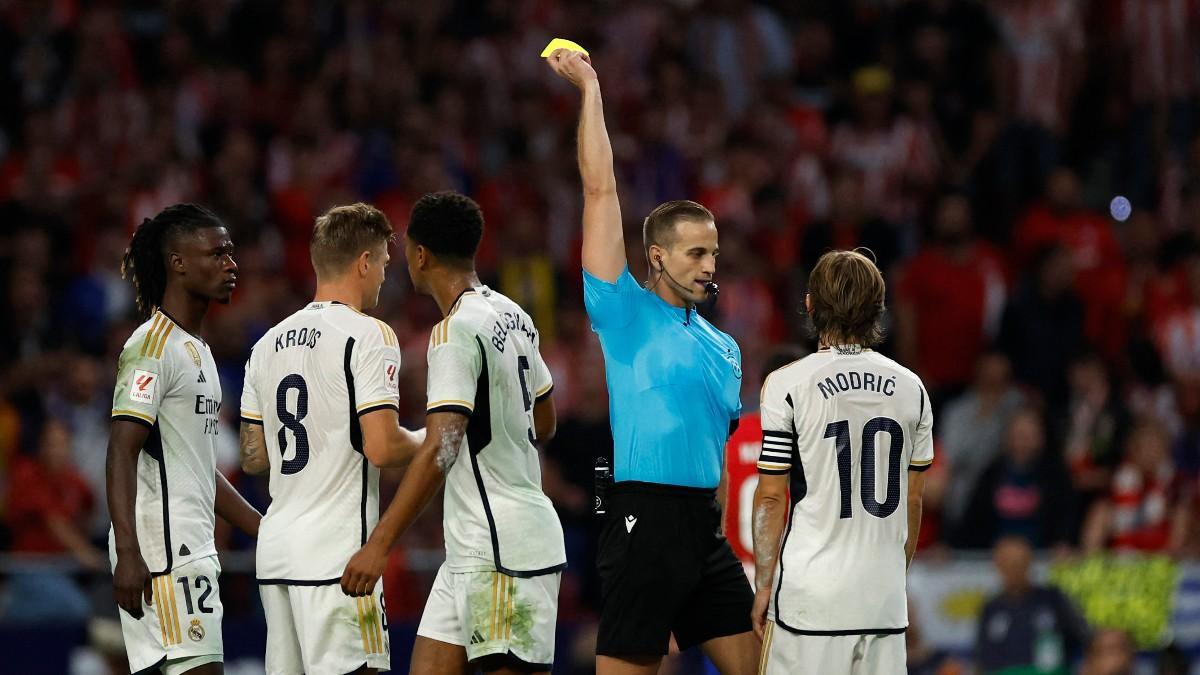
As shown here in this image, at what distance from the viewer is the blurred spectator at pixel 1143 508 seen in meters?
13.7

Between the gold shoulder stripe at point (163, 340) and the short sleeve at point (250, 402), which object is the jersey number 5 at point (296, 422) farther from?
the gold shoulder stripe at point (163, 340)

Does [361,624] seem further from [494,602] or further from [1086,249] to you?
[1086,249]

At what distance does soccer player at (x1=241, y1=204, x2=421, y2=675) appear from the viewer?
6.92m

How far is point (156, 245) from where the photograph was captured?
742cm

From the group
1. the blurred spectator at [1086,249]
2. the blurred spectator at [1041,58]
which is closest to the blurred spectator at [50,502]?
the blurred spectator at [1086,249]

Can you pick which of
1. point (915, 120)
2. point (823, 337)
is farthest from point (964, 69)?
point (823, 337)

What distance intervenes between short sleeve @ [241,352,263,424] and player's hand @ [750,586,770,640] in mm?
2224

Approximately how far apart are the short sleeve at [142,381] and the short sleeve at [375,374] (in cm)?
84

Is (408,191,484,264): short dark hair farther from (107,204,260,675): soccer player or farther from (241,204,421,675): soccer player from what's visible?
(107,204,260,675): soccer player

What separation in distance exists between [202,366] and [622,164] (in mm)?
9448

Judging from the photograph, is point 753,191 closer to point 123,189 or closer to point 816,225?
point 816,225

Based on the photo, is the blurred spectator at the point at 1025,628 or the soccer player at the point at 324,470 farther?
the blurred spectator at the point at 1025,628

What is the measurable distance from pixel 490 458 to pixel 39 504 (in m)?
6.69

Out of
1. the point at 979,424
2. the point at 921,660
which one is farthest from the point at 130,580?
the point at 979,424
